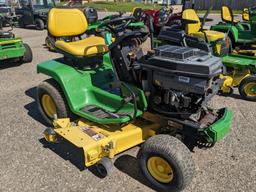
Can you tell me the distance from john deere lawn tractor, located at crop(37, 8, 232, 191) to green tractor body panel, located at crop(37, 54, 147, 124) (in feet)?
0.04

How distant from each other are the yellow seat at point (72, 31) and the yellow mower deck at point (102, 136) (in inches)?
37.7

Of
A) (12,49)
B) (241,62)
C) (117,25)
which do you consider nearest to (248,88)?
(241,62)

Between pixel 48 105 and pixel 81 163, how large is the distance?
121 centimetres

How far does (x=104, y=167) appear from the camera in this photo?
2.99m

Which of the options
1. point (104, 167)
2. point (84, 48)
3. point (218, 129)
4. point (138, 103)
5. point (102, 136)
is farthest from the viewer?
point (84, 48)

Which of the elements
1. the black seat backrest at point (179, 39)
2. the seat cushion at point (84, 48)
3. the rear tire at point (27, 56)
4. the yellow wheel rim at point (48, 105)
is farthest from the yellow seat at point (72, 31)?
the rear tire at point (27, 56)

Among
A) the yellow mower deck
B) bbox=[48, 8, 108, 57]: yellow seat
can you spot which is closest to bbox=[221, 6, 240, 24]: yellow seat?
bbox=[48, 8, 108, 57]: yellow seat

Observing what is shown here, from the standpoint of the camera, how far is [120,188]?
2955 mm

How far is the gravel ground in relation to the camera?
2.99 m

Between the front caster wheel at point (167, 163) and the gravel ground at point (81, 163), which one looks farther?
the gravel ground at point (81, 163)

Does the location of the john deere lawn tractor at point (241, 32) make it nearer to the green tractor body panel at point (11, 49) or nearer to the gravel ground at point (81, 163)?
the gravel ground at point (81, 163)

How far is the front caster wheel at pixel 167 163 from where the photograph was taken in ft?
8.73

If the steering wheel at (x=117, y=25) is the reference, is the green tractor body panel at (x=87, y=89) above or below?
below

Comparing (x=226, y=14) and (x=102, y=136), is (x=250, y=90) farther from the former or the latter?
(x=226, y=14)
